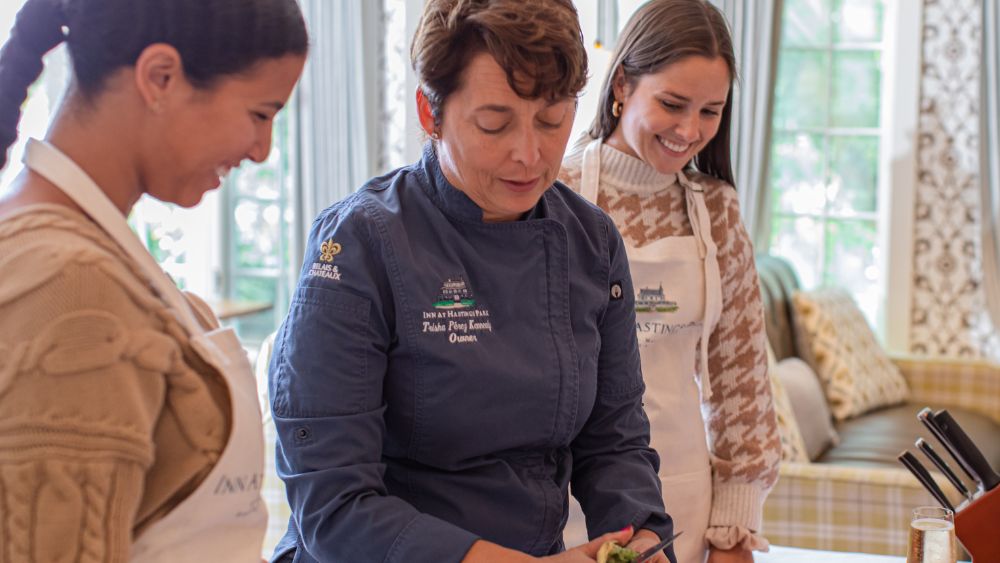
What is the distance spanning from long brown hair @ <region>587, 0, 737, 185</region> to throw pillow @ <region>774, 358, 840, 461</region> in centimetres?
208

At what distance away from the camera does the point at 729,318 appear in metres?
1.75

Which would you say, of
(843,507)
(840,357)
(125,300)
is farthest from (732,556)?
(840,357)

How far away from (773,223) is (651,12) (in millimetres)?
3648

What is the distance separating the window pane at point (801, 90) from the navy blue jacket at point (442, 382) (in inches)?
159

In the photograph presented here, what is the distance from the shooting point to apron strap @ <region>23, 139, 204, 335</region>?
82 cm

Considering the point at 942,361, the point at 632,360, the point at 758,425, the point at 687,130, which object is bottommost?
the point at 942,361

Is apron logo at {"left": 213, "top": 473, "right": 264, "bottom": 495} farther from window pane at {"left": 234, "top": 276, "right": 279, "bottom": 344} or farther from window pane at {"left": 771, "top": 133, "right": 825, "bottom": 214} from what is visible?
window pane at {"left": 771, "top": 133, "right": 825, "bottom": 214}

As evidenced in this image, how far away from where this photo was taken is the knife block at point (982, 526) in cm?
137

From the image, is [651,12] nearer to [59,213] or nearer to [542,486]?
[542,486]

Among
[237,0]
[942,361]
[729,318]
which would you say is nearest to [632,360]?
[729,318]

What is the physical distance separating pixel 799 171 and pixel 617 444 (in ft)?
13.3

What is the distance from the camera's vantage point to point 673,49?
5.47 ft

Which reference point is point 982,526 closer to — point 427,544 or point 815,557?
point 815,557

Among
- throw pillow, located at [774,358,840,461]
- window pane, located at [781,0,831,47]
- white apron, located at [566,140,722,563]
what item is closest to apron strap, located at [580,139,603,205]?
white apron, located at [566,140,722,563]
